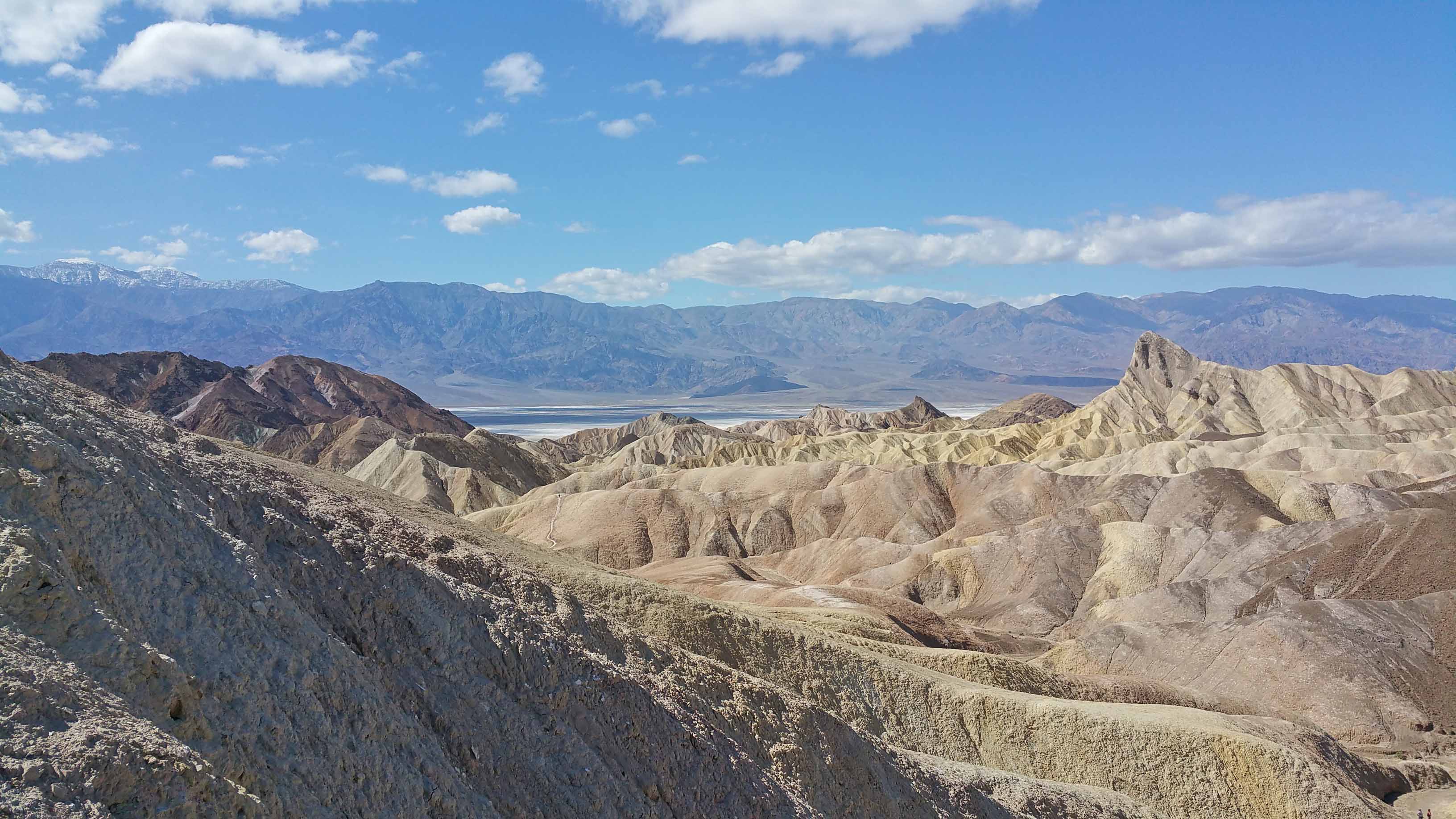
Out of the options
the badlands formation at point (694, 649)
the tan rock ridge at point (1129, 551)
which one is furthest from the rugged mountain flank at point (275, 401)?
the badlands formation at point (694, 649)

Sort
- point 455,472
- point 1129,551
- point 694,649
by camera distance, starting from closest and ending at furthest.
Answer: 1. point 694,649
2. point 1129,551
3. point 455,472

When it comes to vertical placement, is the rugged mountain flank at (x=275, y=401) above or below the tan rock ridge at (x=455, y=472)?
above

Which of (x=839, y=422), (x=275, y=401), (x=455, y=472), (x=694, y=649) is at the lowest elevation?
(x=839, y=422)

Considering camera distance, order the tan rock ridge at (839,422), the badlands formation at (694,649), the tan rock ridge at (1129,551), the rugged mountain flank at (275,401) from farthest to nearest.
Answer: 1. the tan rock ridge at (839,422)
2. the rugged mountain flank at (275,401)
3. the tan rock ridge at (1129,551)
4. the badlands formation at (694,649)

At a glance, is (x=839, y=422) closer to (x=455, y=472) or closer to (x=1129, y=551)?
(x=455, y=472)

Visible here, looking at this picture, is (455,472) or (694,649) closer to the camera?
(694,649)

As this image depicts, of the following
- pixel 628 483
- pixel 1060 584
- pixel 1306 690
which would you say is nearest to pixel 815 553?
pixel 1060 584

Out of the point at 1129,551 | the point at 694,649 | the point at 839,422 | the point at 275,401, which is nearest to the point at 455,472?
the point at 1129,551

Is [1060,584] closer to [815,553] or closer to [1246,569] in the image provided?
[1246,569]

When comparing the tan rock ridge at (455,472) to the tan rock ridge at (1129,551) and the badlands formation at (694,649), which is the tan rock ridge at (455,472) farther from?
the badlands formation at (694,649)
